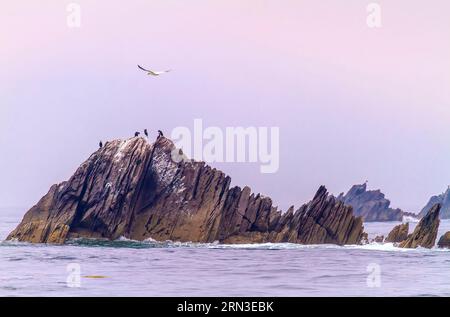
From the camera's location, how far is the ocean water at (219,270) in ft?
159

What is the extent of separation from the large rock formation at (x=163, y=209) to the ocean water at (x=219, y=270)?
688 centimetres

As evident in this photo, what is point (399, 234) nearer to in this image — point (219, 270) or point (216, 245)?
point (216, 245)

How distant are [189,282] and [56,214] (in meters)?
54.5

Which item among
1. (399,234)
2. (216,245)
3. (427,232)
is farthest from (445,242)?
(216,245)

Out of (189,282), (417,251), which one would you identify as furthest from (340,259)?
(189,282)

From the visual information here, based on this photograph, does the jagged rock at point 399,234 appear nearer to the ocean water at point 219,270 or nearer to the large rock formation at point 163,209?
the large rock formation at point 163,209

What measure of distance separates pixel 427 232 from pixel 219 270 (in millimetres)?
38254

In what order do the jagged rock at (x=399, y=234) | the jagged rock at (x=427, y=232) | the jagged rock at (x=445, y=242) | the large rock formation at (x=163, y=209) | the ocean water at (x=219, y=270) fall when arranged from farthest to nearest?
the large rock formation at (x=163, y=209)
the jagged rock at (x=399, y=234)
the jagged rock at (x=445, y=242)
the jagged rock at (x=427, y=232)
the ocean water at (x=219, y=270)

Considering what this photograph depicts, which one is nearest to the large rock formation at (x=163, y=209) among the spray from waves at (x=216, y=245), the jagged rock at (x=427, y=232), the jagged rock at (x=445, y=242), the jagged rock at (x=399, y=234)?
the spray from waves at (x=216, y=245)

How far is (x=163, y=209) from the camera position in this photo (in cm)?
10700
